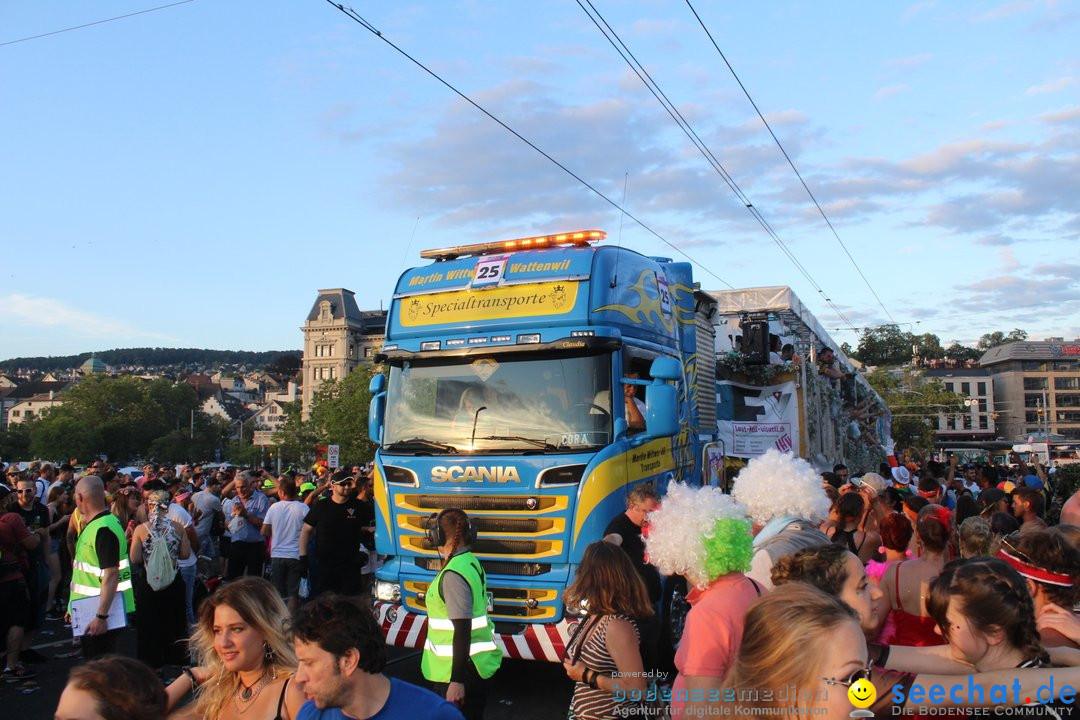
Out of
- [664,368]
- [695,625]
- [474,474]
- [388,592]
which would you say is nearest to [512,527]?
[474,474]

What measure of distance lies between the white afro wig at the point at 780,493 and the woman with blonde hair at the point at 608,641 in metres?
1.51

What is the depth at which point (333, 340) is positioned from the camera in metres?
128

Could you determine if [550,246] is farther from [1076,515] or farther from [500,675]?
[1076,515]

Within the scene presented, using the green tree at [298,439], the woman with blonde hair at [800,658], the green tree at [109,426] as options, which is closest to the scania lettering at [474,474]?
the woman with blonde hair at [800,658]

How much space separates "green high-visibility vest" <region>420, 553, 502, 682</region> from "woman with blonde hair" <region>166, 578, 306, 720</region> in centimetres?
154

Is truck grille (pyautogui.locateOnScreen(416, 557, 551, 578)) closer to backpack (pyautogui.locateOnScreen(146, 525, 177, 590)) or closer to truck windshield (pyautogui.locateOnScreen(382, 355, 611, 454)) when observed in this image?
truck windshield (pyautogui.locateOnScreen(382, 355, 611, 454))

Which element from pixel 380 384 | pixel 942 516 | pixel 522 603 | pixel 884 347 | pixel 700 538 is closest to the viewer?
pixel 700 538

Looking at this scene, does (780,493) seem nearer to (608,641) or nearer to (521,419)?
(608,641)

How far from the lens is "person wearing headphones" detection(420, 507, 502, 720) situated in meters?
4.87

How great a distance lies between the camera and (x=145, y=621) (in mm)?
7211

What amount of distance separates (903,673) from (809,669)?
0.80 meters

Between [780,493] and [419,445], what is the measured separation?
3.66 metres

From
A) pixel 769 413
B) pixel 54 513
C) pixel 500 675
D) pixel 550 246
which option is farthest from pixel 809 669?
pixel 769 413

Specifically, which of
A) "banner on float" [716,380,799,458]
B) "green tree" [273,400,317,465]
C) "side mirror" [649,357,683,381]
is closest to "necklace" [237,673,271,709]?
"side mirror" [649,357,683,381]
